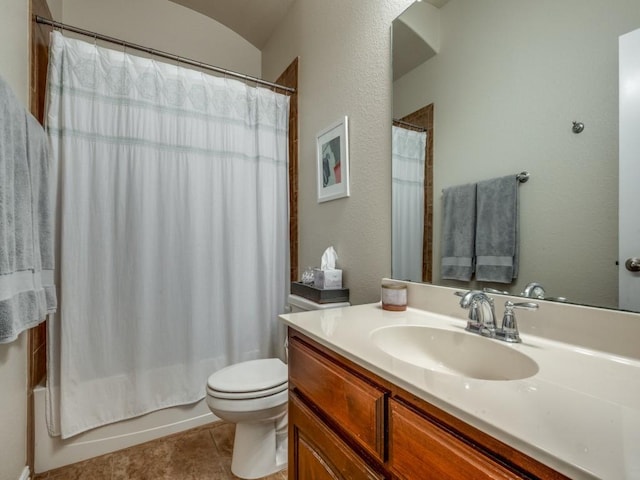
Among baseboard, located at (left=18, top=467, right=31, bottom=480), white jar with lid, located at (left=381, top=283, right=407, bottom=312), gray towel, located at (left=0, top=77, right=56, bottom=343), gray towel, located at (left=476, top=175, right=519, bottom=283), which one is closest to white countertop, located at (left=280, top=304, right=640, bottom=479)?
gray towel, located at (left=476, top=175, right=519, bottom=283)

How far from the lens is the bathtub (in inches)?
57.8

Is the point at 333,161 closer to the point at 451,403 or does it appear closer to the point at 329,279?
the point at 329,279

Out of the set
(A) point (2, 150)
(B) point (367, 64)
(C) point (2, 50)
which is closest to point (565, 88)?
(B) point (367, 64)

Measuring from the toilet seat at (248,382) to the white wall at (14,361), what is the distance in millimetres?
747

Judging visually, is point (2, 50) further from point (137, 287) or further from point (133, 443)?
point (133, 443)

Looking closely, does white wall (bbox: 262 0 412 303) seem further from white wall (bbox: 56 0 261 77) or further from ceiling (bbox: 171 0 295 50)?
white wall (bbox: 56 0 261 77)

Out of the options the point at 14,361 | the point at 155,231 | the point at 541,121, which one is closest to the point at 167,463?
the point at 14,361

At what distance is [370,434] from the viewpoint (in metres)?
0.66

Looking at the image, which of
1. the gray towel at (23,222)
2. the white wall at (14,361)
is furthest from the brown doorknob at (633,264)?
the white wall at (14,361)

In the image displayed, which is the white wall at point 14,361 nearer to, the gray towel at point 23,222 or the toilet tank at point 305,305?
the gray towel at point 23,222

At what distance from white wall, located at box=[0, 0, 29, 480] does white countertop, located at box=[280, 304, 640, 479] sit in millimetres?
1332

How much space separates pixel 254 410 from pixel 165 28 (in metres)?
2.80

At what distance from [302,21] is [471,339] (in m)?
2.21

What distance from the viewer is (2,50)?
113 cm
